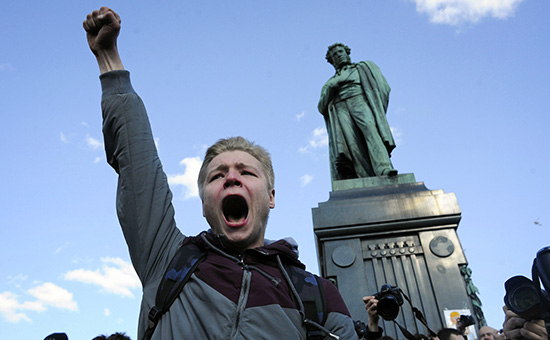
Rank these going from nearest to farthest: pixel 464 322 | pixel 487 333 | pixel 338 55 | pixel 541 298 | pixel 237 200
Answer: pixel 541 298 → pixel 237 200 → pixel 487 333 → pixel 464 322 → pixel 338 55

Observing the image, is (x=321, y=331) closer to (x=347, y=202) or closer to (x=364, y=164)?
(x=347, y=202)

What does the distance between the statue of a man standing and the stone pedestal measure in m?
1.20

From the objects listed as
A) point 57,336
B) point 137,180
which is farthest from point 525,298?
point 57,336

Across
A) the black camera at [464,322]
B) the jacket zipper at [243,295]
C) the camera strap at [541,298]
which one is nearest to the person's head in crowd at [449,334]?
the black camera at [464,322]

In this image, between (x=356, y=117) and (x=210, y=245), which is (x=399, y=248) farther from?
(x=210, y=245)

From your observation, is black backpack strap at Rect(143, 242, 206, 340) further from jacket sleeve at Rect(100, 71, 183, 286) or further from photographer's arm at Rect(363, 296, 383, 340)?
photographer's arm at Rect(363, 296, 383, 340)

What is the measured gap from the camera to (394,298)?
3119 millimetres

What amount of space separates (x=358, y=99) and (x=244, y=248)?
6178 mm

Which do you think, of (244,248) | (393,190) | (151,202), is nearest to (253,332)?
(244,248)

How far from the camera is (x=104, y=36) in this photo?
5.79 feet

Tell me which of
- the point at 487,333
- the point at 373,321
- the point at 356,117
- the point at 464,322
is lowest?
the point at 373,321

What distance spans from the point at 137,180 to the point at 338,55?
697 cm

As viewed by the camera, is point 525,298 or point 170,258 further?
point 525,298

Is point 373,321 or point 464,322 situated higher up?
point 464,322
